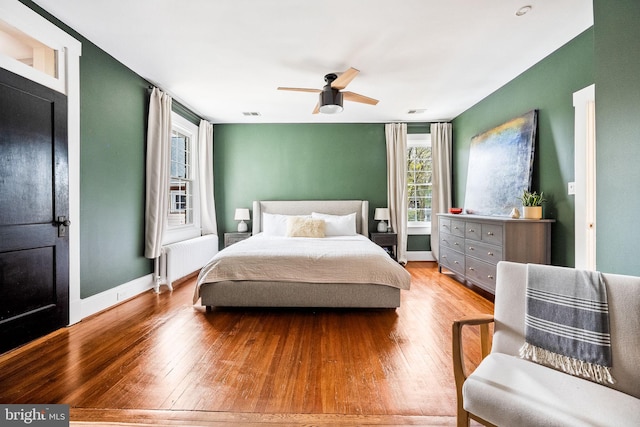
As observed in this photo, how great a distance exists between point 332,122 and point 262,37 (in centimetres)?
299

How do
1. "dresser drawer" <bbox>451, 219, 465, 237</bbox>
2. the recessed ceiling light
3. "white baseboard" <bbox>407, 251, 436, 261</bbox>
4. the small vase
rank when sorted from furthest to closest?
"white baseboard" <bbox>407, 251, 436, 261</bbox> < "dresser drawer" <bbox>451, 219, 465, 237</bbox> < the small vase < the recessed ceiling light

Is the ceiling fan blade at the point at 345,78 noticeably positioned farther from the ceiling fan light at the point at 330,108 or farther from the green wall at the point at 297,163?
the green wall at the point at 297,163

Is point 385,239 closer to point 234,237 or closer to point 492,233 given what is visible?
point 492,233

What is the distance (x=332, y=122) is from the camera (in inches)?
223

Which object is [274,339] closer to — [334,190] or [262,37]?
[262,37]

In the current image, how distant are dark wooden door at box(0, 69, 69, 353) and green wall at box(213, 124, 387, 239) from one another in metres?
3.10

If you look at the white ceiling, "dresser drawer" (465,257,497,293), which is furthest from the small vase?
the white ceiling

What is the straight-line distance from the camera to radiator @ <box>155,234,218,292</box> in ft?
13.0

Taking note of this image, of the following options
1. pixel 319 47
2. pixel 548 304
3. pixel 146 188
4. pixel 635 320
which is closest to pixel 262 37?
pixel 319 47

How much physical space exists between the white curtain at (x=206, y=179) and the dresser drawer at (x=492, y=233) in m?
4.38

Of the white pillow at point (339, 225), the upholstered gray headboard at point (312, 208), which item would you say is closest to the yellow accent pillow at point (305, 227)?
the white pillow at point (339, 225)

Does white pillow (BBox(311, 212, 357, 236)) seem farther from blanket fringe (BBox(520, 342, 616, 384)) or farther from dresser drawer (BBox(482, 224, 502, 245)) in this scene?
blanket fringe (BBox(520, 342, 616, 384))

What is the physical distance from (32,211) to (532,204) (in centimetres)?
474

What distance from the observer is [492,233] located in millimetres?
3342
